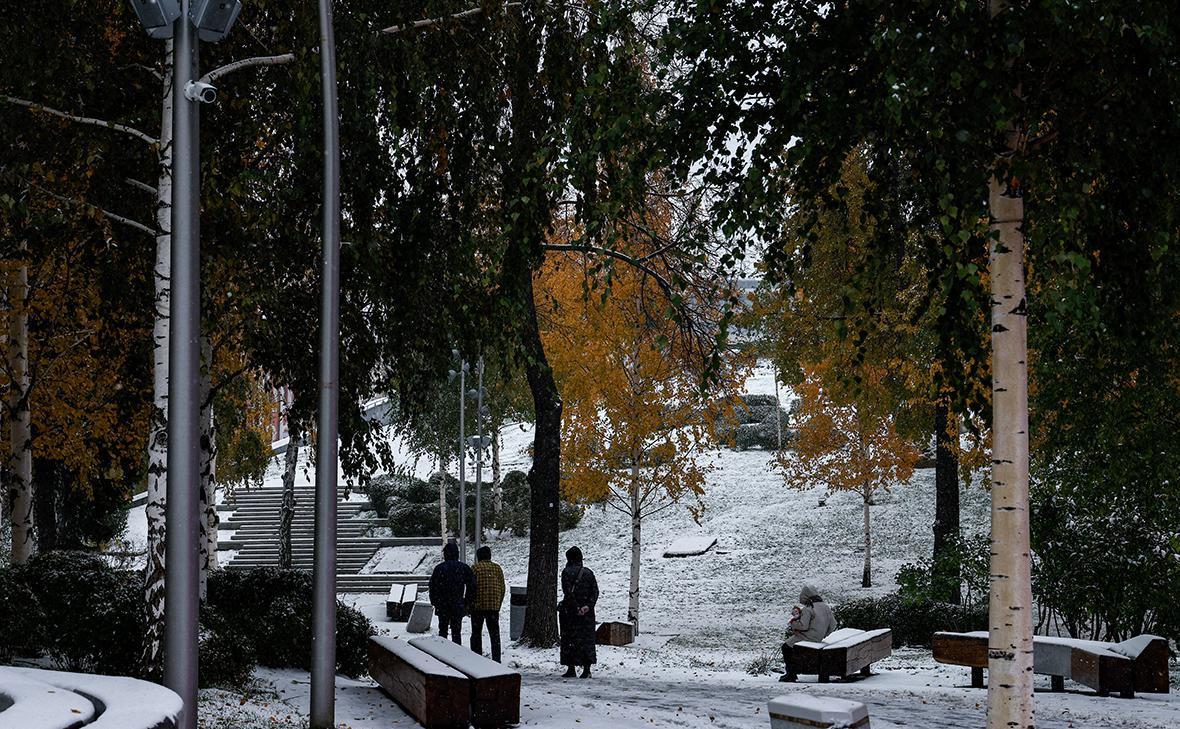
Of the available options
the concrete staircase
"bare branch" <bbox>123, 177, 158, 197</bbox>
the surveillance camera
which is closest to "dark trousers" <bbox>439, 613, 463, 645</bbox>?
"bare branch" <bbox>123, 177, 158, 197</bbox>

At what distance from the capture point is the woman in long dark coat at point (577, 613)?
1369 cm

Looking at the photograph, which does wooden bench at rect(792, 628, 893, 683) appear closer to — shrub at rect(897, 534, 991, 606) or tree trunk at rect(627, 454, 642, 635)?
shrub at rect(897, 534, 991, 606)

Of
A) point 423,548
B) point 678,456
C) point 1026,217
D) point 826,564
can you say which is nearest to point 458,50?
point 1026,217

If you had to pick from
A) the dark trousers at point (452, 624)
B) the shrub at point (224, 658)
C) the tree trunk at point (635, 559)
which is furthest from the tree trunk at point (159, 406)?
the tree trunk at point (635, 559)

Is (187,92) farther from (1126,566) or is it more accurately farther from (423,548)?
(423,548)

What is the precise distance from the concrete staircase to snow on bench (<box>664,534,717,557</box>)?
308 inches

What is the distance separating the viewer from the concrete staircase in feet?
117

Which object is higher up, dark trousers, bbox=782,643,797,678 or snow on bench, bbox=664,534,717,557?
dark trousers, bbox=782,643,797,678

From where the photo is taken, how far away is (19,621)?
1085 cm

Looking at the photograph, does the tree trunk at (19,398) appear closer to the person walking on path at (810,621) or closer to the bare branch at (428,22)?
the bare branch at (428,22)

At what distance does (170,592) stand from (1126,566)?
483 inches

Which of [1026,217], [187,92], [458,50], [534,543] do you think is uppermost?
[458,50]

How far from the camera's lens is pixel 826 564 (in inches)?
1324

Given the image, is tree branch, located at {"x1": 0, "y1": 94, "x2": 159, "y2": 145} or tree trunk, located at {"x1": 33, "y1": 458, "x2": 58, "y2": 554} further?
tree trunk, located at {"x1": 33, "y1": 458, "x2": 58, "y2": 554}
